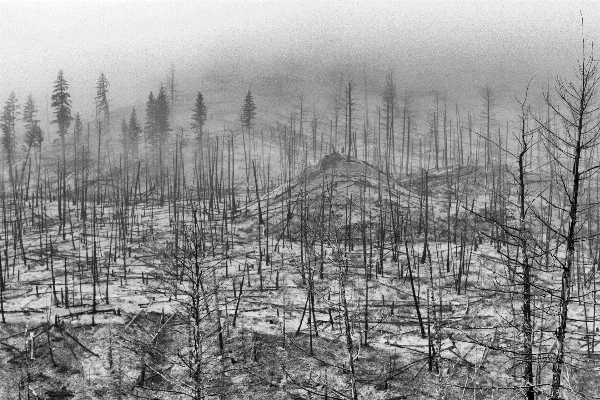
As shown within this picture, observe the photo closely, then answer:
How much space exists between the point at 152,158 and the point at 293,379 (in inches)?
2668

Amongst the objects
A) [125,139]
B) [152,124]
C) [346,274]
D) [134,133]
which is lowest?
[346,274]

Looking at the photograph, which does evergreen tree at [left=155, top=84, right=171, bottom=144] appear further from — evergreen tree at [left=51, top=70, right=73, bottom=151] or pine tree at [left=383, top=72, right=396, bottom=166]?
pine tree at [left=383, top=72, right=396, bottom=166]

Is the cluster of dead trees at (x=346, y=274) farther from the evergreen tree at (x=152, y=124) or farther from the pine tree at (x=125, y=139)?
the evergreen tree at (x=152, y=124)

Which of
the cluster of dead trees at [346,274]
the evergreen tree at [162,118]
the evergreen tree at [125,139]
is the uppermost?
the evergreen tree at [162,118]

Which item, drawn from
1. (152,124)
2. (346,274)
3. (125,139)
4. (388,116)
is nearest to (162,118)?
(152,124)

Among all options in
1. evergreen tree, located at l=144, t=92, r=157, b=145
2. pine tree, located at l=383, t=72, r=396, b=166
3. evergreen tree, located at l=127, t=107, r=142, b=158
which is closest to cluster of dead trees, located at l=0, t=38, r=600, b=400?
pine tree, located at l=383, t=72, r=396, b=166

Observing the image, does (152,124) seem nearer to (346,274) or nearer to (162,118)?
(162,118)

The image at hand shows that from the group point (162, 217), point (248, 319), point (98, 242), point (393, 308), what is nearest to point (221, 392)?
point (248, 319)

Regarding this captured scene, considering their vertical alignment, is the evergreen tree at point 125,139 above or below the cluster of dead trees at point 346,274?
above

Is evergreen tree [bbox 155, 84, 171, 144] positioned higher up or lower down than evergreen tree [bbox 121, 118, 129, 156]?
higher up

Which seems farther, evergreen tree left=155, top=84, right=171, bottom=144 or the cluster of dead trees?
evergreen tree left=155, top=84, right=171, bottom=144

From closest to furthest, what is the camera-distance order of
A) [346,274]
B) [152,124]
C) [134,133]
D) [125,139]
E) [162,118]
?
[346,274]
[134,133]
[162,118]
[125,139]
[152,124]

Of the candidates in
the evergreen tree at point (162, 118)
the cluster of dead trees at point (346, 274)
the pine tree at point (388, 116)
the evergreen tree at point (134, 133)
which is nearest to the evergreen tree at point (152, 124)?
the evergreen tree at point (162, 118)

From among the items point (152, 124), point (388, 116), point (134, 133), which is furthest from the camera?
point (152, 124)
